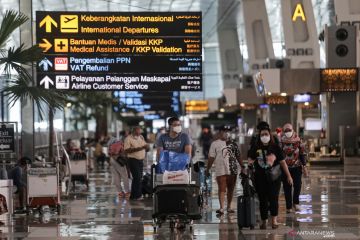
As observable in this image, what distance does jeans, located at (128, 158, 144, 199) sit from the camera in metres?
19.5

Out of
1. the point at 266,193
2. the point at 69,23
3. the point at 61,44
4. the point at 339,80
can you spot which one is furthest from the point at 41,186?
the point at 339,80

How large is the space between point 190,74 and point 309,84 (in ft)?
62.0

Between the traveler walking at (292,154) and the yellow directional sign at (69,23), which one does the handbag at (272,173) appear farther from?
the yellow directional sign at (69,23)

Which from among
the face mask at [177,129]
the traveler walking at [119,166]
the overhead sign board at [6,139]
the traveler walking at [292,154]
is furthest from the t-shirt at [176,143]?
the traveler walking at [119,166]

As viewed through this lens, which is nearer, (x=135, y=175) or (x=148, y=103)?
(x=135, y=175)

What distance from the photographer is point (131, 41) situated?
1986 cm

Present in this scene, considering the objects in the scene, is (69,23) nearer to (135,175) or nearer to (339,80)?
(135,175)

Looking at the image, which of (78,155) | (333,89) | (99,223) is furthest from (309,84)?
(99,223)

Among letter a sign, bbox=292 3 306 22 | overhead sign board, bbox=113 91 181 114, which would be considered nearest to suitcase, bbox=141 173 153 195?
overhead sign board, bbox=113 91 181 114

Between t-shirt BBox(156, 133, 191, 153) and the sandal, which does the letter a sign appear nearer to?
the sandal

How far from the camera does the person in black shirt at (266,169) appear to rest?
13430 mm

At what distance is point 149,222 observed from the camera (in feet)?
48.3

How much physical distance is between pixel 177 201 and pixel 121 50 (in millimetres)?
7621

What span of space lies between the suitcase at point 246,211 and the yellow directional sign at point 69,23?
8.05m
